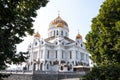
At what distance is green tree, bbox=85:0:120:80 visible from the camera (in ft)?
58.8

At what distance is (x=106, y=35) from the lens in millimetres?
18625

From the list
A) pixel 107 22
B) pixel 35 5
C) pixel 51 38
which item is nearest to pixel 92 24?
pixel 107 22

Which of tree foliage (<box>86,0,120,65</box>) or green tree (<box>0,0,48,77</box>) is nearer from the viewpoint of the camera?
green tree (<box>0,0,48,77</box>)

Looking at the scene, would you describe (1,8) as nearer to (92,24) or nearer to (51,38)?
(92,24)

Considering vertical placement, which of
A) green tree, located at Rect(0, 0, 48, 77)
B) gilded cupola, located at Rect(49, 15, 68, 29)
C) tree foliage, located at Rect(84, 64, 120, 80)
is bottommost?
tree foliage, located at Rect(84, 64, 120, 80)

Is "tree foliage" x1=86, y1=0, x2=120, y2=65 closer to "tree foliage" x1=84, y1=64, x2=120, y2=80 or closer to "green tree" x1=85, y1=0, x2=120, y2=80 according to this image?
"green tree" x1=85, y1=0, x2=120, y2=80

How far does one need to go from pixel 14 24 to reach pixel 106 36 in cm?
867

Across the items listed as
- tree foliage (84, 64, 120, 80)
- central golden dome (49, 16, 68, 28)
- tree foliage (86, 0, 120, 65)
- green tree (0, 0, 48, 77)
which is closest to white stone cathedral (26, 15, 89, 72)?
central golden dome (49, 16, 68, 28)

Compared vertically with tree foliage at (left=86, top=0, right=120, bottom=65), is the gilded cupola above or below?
above

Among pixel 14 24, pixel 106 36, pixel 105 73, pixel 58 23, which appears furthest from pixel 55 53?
pixel 14 24

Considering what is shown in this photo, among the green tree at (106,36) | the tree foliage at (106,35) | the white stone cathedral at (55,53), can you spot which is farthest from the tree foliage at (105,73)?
the white stone cathedral at (55,53)

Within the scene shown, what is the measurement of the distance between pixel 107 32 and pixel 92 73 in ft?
15.4

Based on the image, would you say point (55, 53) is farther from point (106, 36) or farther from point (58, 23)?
point (106, 36)

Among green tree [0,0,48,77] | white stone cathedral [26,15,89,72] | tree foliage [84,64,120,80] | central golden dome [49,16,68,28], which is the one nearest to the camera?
green tree [0,0,48,77]
